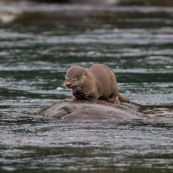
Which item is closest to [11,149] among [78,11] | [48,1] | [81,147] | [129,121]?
[81,147]

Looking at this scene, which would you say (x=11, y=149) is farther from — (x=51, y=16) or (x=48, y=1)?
(x=48, y=1)

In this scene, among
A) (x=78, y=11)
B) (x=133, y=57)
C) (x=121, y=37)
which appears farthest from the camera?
(x=78, y=11)

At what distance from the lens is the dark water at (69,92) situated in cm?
1067

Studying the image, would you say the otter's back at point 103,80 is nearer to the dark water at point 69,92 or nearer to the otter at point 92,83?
the otter at point 92,83

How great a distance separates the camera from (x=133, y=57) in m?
22.4

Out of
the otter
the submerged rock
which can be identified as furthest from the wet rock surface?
the otter

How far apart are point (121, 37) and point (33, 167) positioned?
55.2 feet

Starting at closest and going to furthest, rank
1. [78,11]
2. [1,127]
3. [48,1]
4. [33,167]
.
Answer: [33,167]
[1,127]
[78,11]
[48,1]

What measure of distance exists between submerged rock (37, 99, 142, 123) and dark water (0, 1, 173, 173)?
28cm

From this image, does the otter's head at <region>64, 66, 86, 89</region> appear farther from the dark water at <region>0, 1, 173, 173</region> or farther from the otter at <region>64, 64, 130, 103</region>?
the dark water at <region>0, 1, 173, 173</region>

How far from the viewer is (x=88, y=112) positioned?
13195 mm

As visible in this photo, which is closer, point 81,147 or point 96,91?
point 81,147

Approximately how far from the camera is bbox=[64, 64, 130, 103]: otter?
13.3m

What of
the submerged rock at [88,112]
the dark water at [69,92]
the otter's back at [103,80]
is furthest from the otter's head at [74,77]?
the dark water at [69,92]
